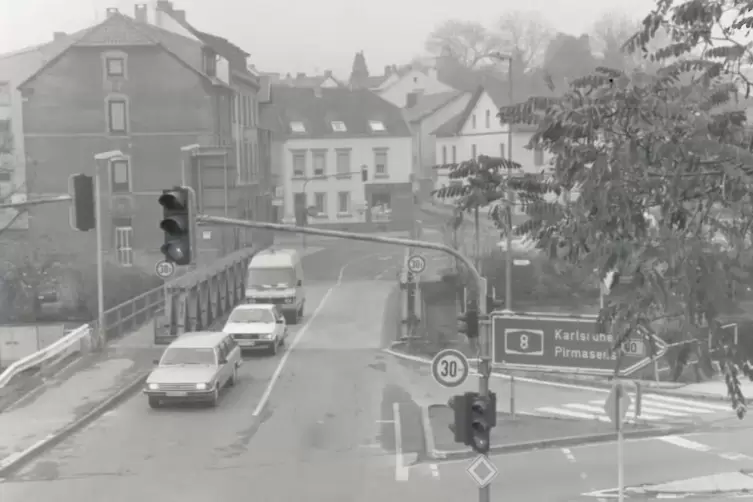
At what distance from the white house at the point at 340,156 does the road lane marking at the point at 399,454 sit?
8.81m

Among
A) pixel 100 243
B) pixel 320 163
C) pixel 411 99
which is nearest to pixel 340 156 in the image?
pixel 320 163

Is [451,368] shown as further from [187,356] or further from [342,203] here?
[342,203]

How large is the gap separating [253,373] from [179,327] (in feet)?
15.0

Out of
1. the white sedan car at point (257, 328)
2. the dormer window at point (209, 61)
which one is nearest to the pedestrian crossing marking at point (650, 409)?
the white sedan car at point (257, 328)

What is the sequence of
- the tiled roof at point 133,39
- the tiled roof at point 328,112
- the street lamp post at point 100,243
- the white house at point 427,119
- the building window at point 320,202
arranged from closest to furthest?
the white house at point 427,119, the street lamp post at point 100,243, the building window at point 320,202, the tiled roof at point 328,112, the tiled roof at point 133,39

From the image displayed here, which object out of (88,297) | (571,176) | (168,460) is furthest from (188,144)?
(571,176)

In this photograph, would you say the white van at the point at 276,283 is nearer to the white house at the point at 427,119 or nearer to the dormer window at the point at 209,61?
the white house at the point at 427,119

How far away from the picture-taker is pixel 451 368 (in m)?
15.8

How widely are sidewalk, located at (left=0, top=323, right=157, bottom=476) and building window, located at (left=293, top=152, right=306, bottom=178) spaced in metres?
7.57

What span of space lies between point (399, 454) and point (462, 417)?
634cm

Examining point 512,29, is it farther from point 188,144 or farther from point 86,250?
point 86,250

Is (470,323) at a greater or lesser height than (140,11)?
lesser

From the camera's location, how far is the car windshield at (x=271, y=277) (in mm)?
34781

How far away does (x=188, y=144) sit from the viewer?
35906mm
